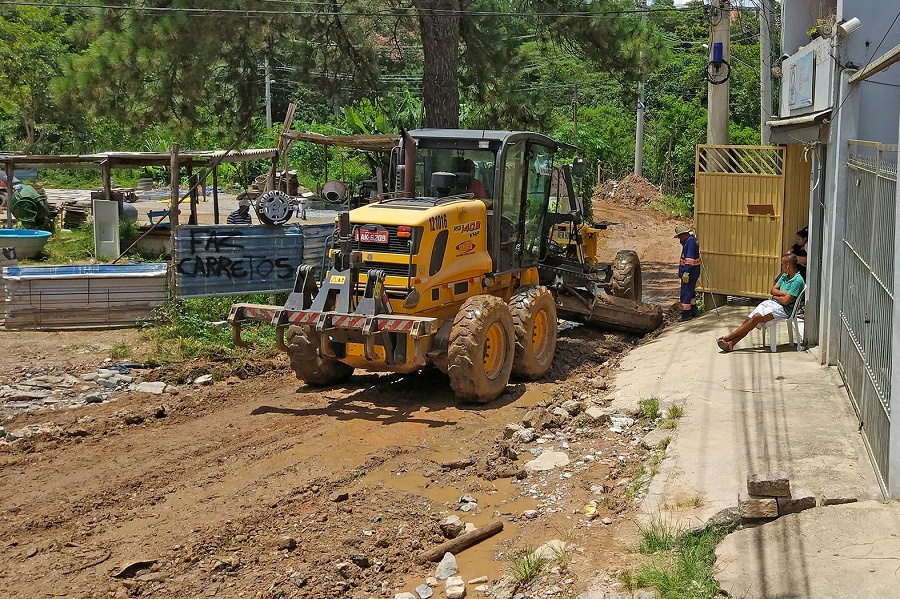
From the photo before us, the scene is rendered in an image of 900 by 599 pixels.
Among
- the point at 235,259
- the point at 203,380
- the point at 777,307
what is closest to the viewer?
the point at 777,307

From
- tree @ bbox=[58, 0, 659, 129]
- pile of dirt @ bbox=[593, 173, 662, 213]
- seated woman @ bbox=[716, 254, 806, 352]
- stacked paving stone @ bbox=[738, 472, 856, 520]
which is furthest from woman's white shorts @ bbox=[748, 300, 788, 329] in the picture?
pile of dirt @ bbox=[593, 173, 662, 213]

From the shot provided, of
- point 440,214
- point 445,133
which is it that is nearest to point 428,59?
point 445,133

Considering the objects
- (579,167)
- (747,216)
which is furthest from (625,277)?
(579,167)

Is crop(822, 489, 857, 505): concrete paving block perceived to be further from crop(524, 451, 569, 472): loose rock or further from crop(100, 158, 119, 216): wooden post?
crop(100, 158, 119, 216): wooden post

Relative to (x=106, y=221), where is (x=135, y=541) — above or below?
below

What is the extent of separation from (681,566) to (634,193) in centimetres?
3299

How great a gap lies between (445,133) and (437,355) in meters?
2.95

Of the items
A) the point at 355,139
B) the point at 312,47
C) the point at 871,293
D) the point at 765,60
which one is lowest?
the point at 871,293

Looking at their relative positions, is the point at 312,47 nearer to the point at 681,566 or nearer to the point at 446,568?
the point at 446,568

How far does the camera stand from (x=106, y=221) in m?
19.5

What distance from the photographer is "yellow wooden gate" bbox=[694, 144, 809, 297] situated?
1463 centimetres

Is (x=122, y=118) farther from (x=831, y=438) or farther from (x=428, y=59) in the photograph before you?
(x=831, y=438)

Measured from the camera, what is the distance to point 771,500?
6453mm

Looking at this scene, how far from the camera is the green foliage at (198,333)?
13.2 m
